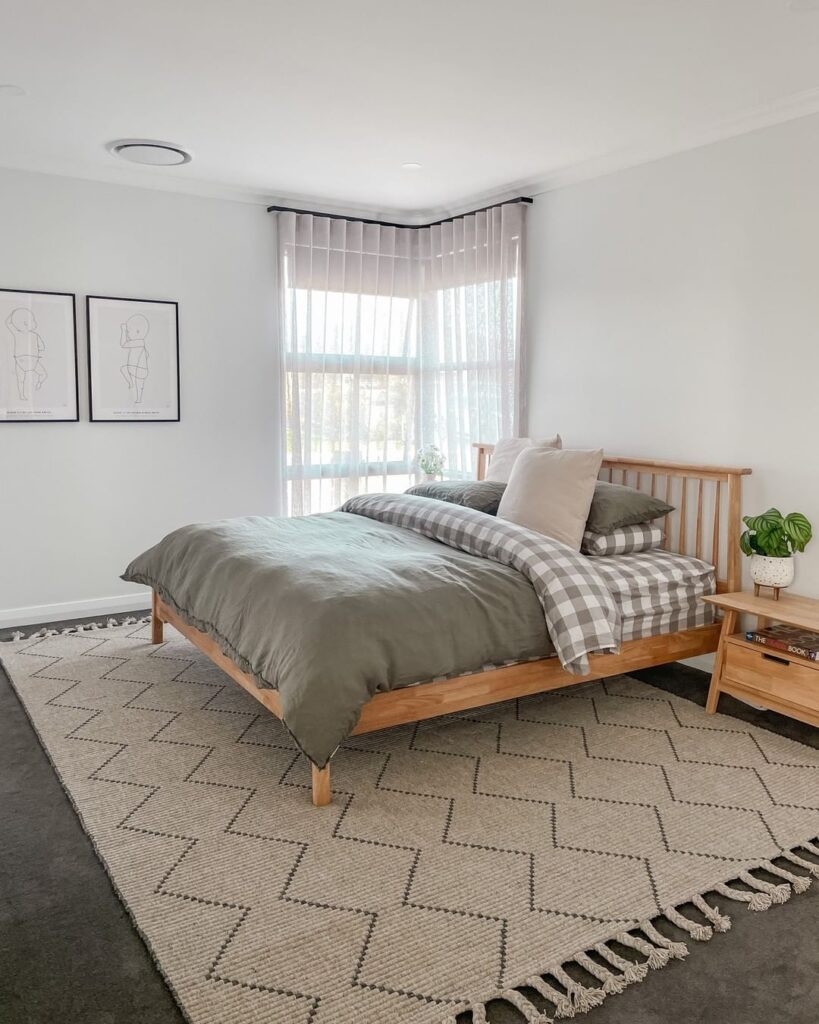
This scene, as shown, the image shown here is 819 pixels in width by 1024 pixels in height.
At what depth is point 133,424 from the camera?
4.78 meters

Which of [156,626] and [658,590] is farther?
[156,626]

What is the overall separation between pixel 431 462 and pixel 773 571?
258cm

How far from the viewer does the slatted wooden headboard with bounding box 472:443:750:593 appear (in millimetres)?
3664

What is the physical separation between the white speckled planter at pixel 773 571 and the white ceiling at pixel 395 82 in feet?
6.06

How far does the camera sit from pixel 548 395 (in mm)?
4832

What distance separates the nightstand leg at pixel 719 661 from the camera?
3344mm

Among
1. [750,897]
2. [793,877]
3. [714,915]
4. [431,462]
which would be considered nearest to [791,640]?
[793,877]

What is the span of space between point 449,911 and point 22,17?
9.89 feet

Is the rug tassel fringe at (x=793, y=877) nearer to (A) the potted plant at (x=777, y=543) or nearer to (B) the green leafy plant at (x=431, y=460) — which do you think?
(A) the potted plant at (x=777, y=543)

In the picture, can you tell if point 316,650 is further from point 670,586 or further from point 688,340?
point 688,340

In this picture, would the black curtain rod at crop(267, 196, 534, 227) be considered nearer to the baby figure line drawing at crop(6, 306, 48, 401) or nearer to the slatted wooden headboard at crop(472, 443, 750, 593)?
the baby figure line drawing at crop(6, 306, 48, 401)

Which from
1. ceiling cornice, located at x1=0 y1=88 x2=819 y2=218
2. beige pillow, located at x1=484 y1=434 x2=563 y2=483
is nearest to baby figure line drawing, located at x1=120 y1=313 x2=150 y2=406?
ceiling cornice, located at x1=0 y1=88 x2=819 y2=218

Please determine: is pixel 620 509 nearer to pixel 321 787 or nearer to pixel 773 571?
pixel 773 571

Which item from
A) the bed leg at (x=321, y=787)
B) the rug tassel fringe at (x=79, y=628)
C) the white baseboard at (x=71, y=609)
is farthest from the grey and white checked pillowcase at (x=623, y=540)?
the white baseboard at (x=71, y=609)
